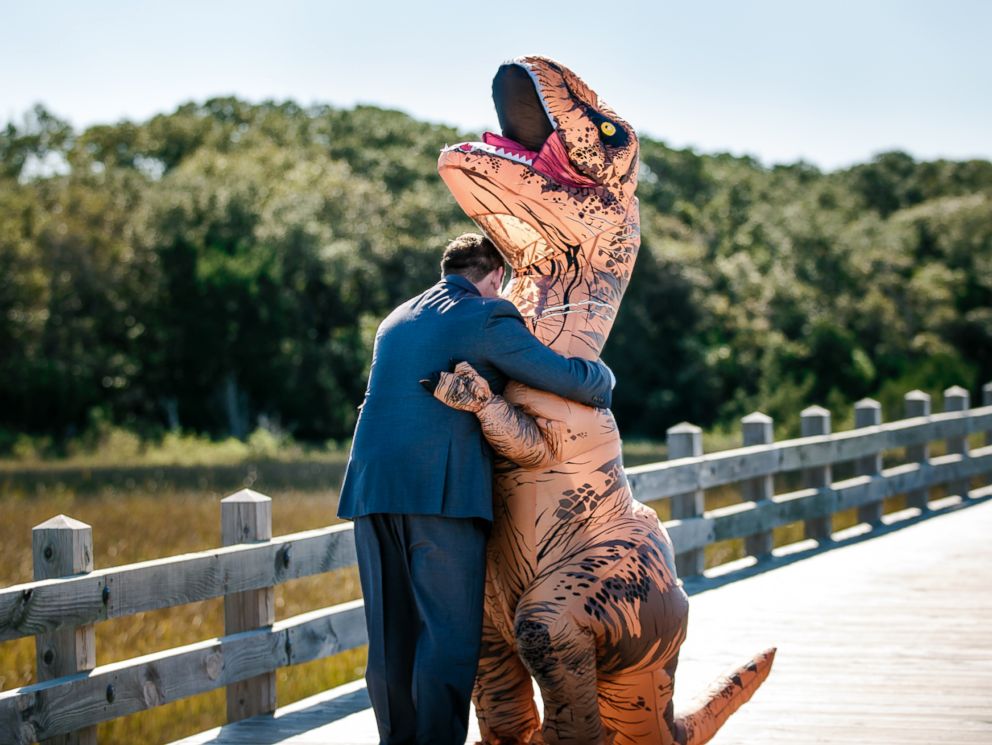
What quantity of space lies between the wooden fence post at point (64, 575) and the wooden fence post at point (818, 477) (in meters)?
5.99

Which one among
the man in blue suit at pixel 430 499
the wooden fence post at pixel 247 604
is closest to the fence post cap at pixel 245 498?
the wooden fence post at pixel 247 604

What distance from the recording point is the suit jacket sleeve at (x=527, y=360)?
313cm

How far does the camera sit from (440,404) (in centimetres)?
317

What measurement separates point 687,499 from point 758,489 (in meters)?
1.04

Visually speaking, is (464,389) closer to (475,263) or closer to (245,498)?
(475,263)

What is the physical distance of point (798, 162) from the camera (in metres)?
59.1

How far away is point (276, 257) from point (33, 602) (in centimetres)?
2751

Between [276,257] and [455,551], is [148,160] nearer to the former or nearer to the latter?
[276,257]

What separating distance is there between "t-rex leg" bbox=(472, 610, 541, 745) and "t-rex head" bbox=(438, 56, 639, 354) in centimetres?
77

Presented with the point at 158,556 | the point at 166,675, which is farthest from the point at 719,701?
the point at 158,556

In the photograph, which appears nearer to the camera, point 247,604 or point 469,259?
point 469,259

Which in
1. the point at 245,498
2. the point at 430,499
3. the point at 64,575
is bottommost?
the point at 64,575

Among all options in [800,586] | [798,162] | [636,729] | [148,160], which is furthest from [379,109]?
[636,729]

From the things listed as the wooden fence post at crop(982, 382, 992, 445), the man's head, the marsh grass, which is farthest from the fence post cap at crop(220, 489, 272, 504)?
the wooden fence post at crop(982, 382, 992, 445)
